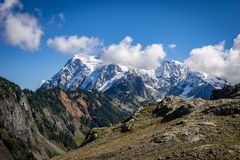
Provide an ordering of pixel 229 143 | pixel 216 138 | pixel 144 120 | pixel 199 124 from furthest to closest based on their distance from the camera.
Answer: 1. pixel 144 120
2. pixel 199 124
3. pixel 216 138
4. pixel 229 143

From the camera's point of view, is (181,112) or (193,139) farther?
(181,112)

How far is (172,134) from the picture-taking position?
5875 cm

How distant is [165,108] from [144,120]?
605 cm

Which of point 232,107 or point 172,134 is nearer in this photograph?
point 172,134

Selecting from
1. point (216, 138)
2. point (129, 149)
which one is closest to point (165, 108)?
point (129, 149)

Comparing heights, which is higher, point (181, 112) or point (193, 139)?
point (181, 112)

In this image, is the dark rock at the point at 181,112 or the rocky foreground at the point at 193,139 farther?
the dark rock at the point at 181,112

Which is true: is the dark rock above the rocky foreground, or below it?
above

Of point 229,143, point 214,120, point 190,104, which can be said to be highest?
point 190,104

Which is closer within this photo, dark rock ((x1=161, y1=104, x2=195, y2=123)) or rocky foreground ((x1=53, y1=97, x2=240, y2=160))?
rocky foreground ((x1=53, y1=97, x2=240, y2=160))

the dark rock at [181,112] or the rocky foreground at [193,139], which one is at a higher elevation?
the dark rock at [181,112]

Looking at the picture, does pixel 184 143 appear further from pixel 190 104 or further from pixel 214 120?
pixel 190 104

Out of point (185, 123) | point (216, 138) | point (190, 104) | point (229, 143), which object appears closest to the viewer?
point (229, 143)

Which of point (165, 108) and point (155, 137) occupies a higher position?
point (165, 108)
